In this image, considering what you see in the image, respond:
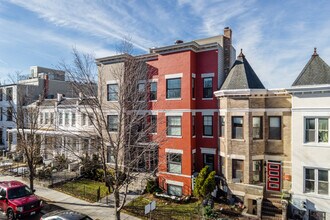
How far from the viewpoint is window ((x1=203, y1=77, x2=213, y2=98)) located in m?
19.8

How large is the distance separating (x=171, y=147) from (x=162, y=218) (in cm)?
629

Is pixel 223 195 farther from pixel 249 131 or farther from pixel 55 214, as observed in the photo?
pixel 55 214

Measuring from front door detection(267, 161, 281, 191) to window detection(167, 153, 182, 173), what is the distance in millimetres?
6916

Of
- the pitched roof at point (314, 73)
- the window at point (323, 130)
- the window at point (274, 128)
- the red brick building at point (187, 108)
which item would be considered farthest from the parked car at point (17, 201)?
the pitched roof at point (314, 73)

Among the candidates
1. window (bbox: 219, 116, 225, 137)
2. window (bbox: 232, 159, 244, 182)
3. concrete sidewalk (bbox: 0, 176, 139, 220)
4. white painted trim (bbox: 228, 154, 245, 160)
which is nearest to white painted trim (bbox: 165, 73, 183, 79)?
window (bbox: 219, 116, 225, 137)

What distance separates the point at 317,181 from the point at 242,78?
28.1ft

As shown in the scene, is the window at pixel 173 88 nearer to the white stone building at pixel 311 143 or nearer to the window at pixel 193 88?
the window at pixel 193 88

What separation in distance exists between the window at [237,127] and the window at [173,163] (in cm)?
489

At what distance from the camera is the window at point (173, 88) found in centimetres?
1992

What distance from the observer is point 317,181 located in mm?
15141

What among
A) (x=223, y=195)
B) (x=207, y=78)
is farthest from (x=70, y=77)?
(x=223, y=195)

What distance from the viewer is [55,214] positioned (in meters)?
12.5

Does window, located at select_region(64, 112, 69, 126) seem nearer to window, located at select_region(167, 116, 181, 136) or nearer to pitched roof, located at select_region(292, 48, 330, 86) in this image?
window, located at select_region(167, 116, 181, 136)

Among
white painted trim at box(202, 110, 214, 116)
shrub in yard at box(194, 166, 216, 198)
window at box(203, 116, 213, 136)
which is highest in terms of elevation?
white painted trim at box(202, 110, 214, 116)
